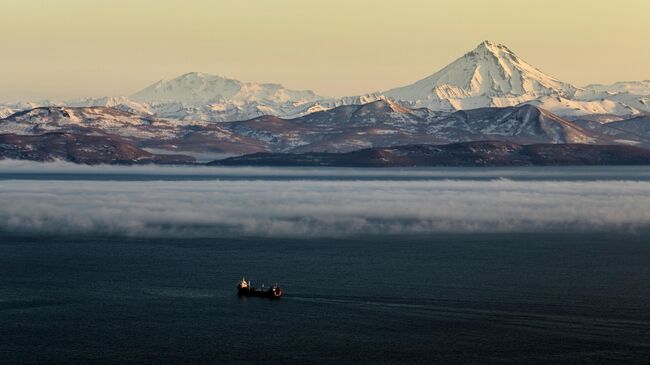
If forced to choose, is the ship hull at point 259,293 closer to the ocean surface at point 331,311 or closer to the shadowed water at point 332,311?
the shadowed water at point 332,311

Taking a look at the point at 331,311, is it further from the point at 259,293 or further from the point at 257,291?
the point at 257,291

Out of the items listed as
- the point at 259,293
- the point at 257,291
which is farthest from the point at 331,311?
the point at 257,291

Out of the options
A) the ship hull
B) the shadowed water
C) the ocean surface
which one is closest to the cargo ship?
the ship hull

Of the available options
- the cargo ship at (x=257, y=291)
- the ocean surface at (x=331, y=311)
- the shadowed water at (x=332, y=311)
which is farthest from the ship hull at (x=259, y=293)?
the ocean surface at (x=331, y=311)

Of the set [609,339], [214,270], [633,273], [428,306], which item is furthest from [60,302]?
[633,273]

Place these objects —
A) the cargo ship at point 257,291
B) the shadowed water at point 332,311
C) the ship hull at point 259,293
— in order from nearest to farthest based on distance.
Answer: the shadowed water at point 332,311
the ship hull at point 259,293
the cargo ship at point 257,291

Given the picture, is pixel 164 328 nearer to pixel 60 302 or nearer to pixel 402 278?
pixel 60 302

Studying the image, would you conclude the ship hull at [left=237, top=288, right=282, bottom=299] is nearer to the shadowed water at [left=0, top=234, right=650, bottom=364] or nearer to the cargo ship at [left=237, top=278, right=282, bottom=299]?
the cargo ship at [left=237, top=278, right=282, bottom=299]

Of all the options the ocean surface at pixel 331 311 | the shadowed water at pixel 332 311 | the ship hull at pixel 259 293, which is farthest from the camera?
the ship hull at pixel 259 293

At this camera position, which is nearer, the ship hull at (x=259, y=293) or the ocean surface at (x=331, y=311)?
the ocean surface at (x=331, y=311)
